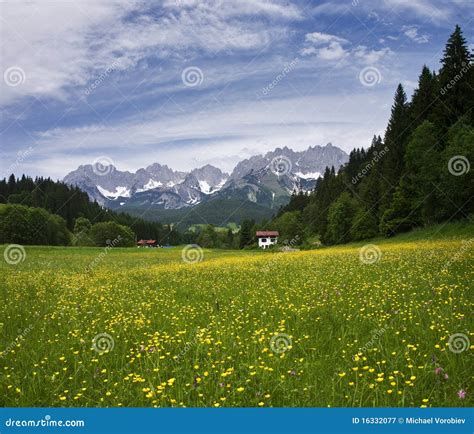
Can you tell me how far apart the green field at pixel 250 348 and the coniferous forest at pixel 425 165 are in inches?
1450

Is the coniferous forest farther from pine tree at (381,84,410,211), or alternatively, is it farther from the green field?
the green field

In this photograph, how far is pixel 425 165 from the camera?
167ft

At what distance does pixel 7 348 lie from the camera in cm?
708

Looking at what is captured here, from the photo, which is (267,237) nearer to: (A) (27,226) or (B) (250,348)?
(A) (27,226)

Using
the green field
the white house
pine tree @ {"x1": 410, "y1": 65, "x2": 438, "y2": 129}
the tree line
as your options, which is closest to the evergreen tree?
pine tree @ {"x1": 410, "y1": 65, "x2": 438, "y2": 129}

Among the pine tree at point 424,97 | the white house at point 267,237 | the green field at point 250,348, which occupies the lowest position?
the white house at point 267,237

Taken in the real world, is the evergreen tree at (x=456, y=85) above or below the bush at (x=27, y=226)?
above

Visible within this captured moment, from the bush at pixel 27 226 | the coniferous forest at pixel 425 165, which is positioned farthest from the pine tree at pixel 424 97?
the bush at pixel 27 226

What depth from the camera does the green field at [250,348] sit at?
16.9 feet

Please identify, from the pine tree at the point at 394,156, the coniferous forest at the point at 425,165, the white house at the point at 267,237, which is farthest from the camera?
the white house at the point at 267,237

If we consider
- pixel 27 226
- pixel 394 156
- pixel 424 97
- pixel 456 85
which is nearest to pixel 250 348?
pixel 456 85

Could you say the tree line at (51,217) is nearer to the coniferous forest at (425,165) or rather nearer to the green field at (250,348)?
the coniferous forest at (425,165)

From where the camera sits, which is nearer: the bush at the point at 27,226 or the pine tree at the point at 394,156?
the pine tree at the point at 394,156

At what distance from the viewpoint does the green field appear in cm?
514
